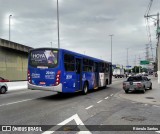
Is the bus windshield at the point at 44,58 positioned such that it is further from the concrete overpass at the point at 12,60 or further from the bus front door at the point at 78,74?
the concrete overpass at the point at 12,60

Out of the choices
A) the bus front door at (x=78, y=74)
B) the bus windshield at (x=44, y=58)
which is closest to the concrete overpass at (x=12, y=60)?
the bus front door at (x=78, y=74)

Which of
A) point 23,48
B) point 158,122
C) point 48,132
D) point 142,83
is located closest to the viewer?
point 48,132

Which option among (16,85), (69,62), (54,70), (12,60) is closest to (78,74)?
(69,62)

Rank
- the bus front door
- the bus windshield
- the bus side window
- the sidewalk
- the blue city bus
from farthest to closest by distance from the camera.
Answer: the sidewalk
the bus front door
the bus side window
the bus windshield
the blue city bus

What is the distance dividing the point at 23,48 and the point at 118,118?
35381 mm

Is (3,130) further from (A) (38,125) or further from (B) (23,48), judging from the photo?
(B) (23,48)

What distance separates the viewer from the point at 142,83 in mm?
22188

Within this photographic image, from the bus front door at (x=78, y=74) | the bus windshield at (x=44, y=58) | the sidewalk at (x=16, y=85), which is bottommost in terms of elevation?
the sidewalk at (x=16, y=85)

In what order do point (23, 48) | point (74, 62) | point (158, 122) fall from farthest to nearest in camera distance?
point (23, 48)
point (74, 62)
point (158, 122)

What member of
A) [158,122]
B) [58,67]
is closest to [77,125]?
[158,122]

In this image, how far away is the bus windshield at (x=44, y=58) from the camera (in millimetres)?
16125

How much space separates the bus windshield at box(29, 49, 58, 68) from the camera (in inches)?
635

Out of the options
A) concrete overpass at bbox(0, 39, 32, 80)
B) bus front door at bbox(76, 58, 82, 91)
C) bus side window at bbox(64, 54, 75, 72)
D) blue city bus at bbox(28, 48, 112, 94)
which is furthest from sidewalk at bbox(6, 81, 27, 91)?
bus side window at bbox(64, 54, 75, 72)

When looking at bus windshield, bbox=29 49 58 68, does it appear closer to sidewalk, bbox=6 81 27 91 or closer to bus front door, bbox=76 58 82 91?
bus front door, bbox=76 58 82 91
